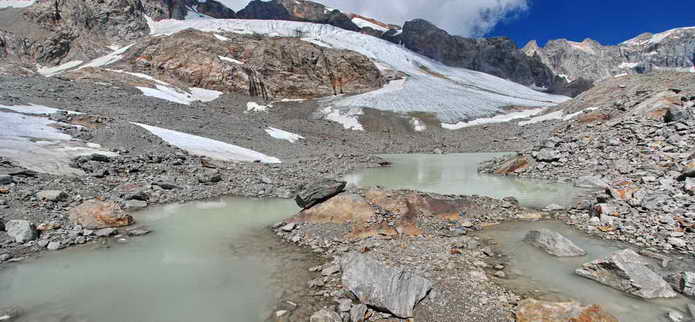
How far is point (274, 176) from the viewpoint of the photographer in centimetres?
2102

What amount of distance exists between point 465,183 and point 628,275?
14.4m

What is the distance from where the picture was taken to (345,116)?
58.8 meters

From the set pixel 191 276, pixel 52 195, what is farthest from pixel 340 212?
pixel 52 195

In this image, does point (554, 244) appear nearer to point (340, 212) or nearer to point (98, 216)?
point (340, 212)

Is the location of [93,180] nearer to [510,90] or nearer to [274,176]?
[274,176]

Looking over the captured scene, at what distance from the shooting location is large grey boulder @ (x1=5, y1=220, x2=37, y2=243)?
9172 mm

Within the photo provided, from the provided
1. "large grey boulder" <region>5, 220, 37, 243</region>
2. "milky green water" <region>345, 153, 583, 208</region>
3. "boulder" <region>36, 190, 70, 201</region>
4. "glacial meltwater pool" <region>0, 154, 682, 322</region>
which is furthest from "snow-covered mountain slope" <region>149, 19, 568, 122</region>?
"large grey boulder" <region>5, 220, 37, 243</region>

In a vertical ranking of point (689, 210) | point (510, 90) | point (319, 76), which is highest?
point (510, 90)

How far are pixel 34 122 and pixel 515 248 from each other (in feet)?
88.2

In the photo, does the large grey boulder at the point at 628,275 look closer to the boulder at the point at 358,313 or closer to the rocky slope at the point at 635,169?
the rocky slope at the point at 635,169

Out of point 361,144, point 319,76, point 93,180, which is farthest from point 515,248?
point 319,76

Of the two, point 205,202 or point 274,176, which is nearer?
point 205,202

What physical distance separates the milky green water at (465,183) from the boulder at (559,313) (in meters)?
9.63

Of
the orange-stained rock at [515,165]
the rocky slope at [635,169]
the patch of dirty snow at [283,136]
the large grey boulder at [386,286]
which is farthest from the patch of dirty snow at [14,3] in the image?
the large grey boulder at [386,286]
